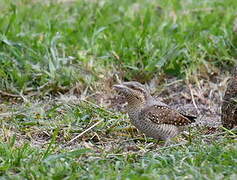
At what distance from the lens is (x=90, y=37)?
372 inches

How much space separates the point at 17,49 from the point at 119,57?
4.28 feet

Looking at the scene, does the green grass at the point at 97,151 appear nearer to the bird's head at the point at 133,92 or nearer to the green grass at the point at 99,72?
the green grass at the point at 99,72

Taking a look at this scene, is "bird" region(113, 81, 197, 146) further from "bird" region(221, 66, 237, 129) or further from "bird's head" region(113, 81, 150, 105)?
"bird" region(221, 66, 237, 129)

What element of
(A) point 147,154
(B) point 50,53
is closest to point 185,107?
(B) point 50,53

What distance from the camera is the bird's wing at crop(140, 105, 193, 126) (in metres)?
6.66

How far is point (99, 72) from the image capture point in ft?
28.4

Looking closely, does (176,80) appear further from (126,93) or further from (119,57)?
(126,93)

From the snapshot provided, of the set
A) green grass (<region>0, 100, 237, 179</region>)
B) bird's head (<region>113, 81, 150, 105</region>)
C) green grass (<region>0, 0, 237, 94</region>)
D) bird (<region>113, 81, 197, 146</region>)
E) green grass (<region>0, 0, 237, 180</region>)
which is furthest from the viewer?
green grass (<region>0, 0, 237, 94</region>)

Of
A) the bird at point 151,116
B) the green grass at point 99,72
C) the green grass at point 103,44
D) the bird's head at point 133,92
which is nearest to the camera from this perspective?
the green grass at point 99,72

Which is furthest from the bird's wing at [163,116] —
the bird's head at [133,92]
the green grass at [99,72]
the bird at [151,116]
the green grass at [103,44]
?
the green grass at [103,44]

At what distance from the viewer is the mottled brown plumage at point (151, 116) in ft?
21.8

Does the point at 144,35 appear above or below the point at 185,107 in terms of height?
above

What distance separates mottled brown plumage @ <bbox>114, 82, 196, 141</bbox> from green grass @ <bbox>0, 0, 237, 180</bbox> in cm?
16

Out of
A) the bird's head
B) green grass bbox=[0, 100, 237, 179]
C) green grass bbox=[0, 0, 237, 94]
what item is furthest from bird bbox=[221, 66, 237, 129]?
green grass bbox=[0, 0, 237, 94]
